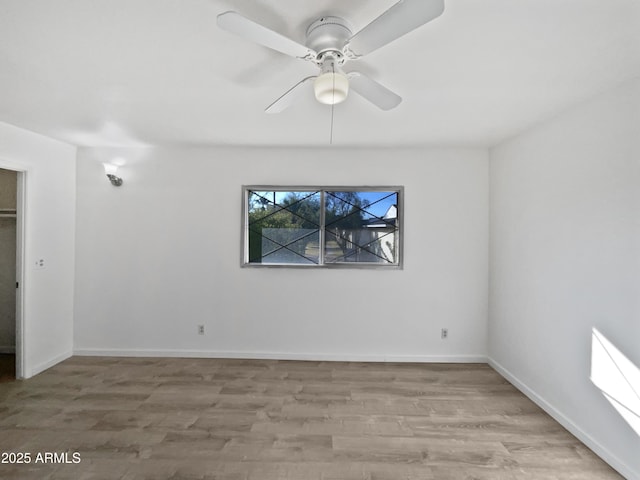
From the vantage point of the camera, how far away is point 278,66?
1.82 metres

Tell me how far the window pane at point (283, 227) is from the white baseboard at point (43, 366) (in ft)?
7.22

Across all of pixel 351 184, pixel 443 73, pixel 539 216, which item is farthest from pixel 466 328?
pixel 443 73

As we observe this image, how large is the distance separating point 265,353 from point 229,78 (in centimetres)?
273

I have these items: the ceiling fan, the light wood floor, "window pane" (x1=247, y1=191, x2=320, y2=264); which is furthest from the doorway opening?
the ceiling fan

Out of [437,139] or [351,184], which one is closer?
[437,139]

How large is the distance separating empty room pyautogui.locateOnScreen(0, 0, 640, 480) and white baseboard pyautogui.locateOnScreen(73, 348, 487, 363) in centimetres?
2

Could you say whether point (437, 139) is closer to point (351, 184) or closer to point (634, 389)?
point (351, 184)

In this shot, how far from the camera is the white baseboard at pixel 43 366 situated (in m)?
3.01

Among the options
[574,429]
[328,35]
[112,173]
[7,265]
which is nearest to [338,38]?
[328,35]

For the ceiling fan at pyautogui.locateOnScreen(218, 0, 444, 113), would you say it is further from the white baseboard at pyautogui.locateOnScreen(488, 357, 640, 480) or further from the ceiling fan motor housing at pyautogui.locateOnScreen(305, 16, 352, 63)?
the white baseboard at pyautogui.locateOnScreen(488, 357, 640, 480)

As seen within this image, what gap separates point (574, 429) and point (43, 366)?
458cm

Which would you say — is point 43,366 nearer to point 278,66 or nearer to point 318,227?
point 318,227

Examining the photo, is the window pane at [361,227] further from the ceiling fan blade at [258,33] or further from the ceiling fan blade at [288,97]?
the ceiling fan blade at [258,33]

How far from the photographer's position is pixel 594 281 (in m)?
2.14
